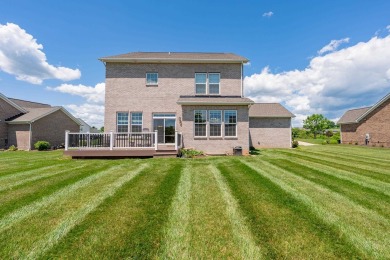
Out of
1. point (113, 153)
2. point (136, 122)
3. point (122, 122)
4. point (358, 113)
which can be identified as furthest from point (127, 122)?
point (358, 113)

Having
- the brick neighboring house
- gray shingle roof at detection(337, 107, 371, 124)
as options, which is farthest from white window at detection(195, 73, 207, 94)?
gray shingle roof at detection(337, 107, 371, 124)

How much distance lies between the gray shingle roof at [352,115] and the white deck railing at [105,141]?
3057cm

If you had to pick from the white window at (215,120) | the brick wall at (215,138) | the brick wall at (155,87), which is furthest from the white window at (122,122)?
the white window at (215,120)

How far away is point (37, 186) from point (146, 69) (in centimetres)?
1185

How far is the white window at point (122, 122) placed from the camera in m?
15.2

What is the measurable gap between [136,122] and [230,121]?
757cm

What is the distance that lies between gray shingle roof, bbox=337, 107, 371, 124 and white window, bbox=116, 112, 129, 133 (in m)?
31.9

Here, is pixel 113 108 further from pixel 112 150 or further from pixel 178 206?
pixel 178 206

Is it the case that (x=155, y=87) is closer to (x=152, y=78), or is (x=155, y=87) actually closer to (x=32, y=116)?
(x=152, y=78)

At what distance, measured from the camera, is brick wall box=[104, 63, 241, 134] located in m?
15.3

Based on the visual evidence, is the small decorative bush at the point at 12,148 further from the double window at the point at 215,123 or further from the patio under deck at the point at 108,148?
the double window at the point at 215,123

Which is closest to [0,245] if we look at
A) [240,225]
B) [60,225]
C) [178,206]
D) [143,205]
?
[60,225]

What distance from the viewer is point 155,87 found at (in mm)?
15516

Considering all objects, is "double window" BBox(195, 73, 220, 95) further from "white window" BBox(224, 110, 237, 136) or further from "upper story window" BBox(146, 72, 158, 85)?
"upper story window" BBox(146, 72, 158, 85)
